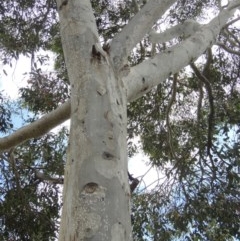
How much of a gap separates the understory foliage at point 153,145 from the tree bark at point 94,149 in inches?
75.8

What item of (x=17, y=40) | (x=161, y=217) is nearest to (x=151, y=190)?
(x=161, y=217)

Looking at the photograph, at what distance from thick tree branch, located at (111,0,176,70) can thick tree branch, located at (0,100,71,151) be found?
18.9 inches

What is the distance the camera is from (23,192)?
15.5ft

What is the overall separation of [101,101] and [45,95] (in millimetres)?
3876

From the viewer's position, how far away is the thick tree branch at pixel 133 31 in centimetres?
224

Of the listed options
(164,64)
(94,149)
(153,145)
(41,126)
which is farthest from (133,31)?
(153,145)

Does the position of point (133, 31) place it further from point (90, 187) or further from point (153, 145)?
point (153, 145)

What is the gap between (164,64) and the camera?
265 cm

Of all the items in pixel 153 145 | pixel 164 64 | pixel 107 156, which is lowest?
pixel 107 156

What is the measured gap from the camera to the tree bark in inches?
54.9

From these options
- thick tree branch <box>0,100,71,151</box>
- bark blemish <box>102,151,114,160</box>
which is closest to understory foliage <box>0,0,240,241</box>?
thick tree branch <box>0,100,71,151</box>

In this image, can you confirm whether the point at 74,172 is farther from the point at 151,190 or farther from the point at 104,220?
the point at 151,190

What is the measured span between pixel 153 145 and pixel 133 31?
3.83 m

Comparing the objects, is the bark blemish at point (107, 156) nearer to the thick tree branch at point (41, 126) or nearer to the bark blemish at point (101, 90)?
the bark blemish at point (101, 90)
